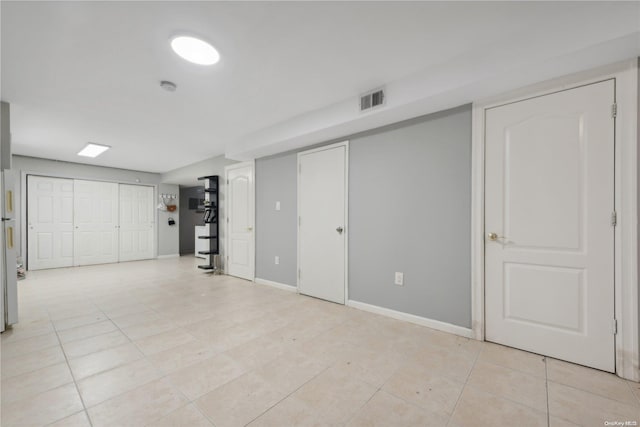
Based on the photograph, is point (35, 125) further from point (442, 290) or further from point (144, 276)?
point (442, 290)

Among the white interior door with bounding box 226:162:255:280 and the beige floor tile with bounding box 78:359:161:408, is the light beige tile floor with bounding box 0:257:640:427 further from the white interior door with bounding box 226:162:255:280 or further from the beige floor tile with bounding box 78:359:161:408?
the white interior door with bounding box 226:162:255:280

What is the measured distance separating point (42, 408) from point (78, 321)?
165 cm

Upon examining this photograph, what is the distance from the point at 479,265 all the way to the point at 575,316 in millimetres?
693

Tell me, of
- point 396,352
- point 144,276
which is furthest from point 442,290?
point 144,276

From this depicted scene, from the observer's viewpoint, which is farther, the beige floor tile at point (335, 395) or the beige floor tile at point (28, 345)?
the beige floor tile at point (28, 345)

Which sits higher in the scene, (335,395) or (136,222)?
(136,222)

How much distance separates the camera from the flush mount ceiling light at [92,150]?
466cm

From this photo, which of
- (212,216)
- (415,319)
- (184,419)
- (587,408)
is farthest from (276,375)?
(212,216)

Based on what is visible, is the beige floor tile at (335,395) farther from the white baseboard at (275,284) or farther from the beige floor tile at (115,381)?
the white baseboard at (275,284)

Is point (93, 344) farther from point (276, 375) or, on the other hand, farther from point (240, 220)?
point (240, 220)

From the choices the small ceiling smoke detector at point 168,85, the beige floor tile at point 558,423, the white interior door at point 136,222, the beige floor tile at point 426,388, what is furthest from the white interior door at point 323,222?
the white interior door at point 136,222

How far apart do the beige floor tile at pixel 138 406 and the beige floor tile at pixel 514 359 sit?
2.23 meters

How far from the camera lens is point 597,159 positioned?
1.86 meters

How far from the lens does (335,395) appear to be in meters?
1.62
